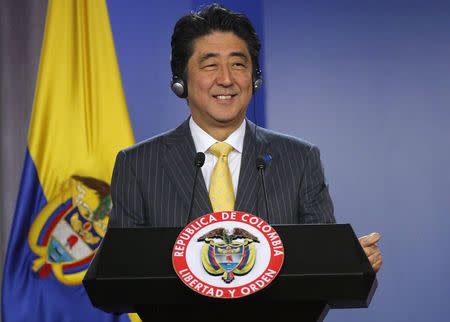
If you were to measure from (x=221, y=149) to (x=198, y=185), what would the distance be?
179mm

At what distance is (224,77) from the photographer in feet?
6.40

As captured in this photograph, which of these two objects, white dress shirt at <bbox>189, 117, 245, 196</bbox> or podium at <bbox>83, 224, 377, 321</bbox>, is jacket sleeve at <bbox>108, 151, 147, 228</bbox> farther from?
podium at <bbox>83, 224, 377, 321</bbox>

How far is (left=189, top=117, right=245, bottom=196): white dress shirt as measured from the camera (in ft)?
6.08

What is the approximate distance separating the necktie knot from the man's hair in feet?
0.90

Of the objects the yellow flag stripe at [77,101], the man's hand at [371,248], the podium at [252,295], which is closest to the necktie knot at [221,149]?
the man's hand at [371,248]

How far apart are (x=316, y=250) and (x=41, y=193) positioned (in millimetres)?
2177

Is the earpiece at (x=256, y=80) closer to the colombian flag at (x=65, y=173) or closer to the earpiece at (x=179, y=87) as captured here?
the earpiece at (x=179, y=87)

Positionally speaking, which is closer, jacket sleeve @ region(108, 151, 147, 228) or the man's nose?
jacket sleeve @ region(108, 151, 147, 228)

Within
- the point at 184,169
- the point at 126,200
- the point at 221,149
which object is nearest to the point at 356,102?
the point at 221,149

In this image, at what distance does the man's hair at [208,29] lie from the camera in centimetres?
200

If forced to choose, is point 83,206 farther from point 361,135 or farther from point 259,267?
point 259,267

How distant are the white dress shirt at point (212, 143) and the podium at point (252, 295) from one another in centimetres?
56

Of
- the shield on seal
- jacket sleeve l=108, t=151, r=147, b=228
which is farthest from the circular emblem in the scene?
jacket sleeve l=108, t=151, r=147, b=228

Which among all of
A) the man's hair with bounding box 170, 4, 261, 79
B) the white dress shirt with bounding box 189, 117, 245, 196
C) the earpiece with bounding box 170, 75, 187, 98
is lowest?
the white dress shirt with bounding box 189, 117, 245, 196
